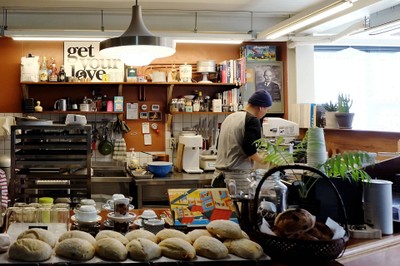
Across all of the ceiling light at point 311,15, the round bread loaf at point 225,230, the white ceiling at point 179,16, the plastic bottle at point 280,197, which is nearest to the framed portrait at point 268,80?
the white ceiling at point 179,16

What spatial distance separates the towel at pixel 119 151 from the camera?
535 centimetres

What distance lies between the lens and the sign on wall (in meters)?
5.29

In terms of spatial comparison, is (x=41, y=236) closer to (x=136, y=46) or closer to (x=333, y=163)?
(x=333, y=163)

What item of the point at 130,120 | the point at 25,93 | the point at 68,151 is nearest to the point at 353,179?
the point at 68,151

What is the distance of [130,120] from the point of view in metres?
5.56

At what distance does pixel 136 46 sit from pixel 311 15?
2.00 m

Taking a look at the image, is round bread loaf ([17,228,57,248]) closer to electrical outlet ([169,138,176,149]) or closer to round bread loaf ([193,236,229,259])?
round bread loaf ([193,236,229,259])

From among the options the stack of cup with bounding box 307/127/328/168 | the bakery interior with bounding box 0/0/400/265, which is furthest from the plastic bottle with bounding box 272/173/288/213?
the bakery interior with bounding box 0/0/400/265

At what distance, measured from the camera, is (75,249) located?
1.44 meters

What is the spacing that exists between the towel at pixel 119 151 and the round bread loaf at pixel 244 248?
393 cm

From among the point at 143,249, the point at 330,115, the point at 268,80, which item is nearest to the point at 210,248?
the point at 143,249

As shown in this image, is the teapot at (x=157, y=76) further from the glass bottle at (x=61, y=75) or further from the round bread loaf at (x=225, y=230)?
the round bread loaf at (x=225, y=230)

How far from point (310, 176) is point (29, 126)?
2136 millimetres

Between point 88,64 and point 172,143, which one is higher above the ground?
point 88,64
